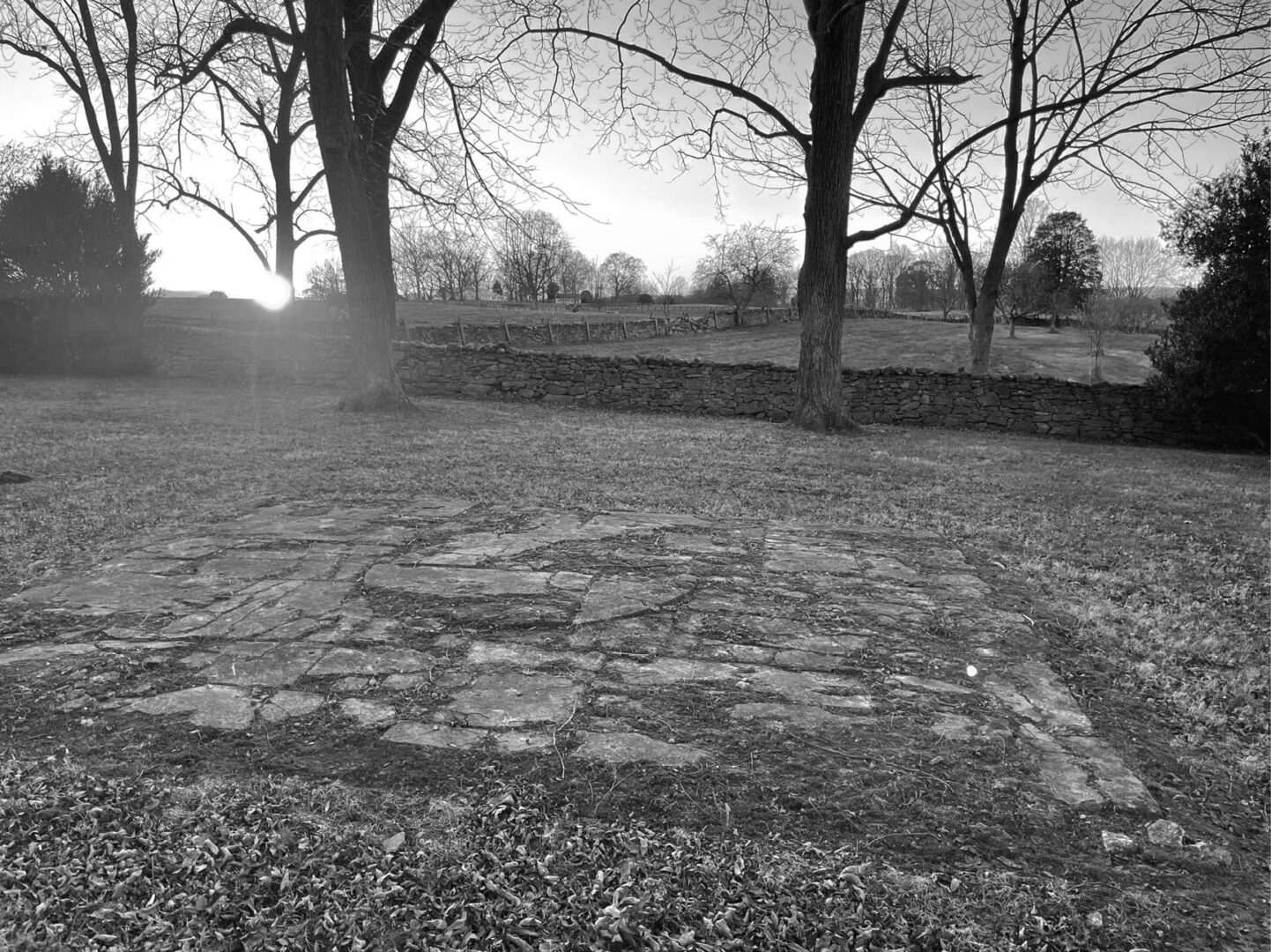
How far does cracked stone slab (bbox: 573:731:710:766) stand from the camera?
213 centimetres

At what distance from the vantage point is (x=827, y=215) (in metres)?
10.5

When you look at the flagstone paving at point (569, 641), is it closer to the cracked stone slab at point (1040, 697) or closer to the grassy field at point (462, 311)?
the cracked stone slab at point (1040, 697)

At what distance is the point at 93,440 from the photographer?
8.34 m

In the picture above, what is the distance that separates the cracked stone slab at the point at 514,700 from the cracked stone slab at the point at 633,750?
18cm

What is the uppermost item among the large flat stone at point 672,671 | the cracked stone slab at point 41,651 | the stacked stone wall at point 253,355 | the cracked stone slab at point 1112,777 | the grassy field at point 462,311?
the grassy field at point 462,311

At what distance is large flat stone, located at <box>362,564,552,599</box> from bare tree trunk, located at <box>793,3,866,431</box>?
7919 mm

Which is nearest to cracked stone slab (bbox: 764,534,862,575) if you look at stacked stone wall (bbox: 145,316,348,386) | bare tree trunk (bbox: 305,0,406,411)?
bare tree trunk (bbox: 305,0,406,411)

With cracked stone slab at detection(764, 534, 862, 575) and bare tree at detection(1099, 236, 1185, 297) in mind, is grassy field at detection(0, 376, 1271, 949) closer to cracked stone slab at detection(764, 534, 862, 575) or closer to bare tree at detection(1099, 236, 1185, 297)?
cracked stone slab at detection(764, 534, 862, 575)

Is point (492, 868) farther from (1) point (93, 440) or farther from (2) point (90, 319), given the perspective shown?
(2) point (90, 319)

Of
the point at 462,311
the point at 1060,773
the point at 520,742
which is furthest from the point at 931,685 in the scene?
the point at 462,311

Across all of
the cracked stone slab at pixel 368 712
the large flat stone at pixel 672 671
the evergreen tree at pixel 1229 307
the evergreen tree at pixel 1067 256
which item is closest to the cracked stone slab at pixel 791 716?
the large flat stone at pixel 672 671

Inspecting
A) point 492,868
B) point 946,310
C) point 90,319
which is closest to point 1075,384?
point 492,868

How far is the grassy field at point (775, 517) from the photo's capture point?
5.39 feet

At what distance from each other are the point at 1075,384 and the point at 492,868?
15.1 metres
